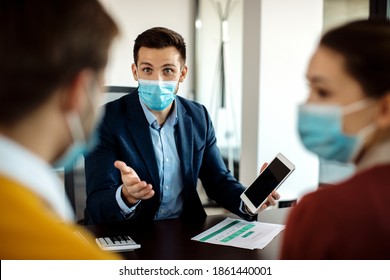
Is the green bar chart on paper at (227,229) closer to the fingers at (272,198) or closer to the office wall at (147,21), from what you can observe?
the fingers at (272,198)

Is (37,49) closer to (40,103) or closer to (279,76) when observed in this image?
(40,103)

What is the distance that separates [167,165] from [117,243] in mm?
513

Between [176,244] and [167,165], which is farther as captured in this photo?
[167,165]

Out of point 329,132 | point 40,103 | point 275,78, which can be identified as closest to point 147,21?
point 275,78

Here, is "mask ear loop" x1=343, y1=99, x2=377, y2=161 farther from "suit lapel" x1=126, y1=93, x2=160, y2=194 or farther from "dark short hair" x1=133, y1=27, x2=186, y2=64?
"dark short hair" x1=133, y1=27, x2=186, y2=64

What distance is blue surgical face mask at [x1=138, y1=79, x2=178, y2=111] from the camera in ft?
5.32

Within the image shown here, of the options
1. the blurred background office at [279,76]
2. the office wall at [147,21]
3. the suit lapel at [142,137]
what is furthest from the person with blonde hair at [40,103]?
the office wall at [147,21]

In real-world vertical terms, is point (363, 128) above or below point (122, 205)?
above

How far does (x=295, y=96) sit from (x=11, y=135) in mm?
2446

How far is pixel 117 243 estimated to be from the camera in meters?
1.15

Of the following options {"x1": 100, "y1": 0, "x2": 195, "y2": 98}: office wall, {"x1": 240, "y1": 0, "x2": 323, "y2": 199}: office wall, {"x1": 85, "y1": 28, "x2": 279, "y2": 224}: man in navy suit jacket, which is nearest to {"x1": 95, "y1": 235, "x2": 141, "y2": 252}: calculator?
{"x1": 85, "y1": 28, "x2": 279, "y2": 224}: man in navy suit jacket

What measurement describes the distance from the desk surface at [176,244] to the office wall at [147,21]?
2.27 metres

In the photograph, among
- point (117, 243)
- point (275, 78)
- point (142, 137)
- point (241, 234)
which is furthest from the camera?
point (275, 78)
